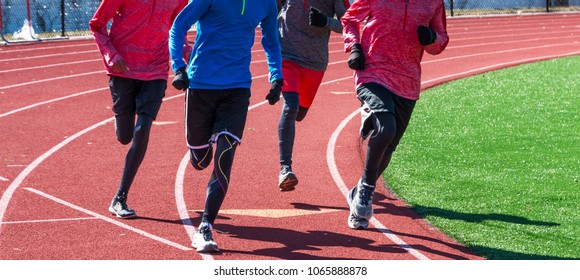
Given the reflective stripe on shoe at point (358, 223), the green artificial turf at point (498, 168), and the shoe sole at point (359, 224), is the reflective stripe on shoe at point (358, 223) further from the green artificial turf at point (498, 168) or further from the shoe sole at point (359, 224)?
the green artificial turf at point (498, 168)

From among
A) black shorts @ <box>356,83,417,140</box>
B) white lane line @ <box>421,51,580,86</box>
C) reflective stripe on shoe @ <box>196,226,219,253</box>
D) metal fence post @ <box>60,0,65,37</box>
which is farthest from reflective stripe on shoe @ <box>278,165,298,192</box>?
metal fence post @ <box>60,0,65,37</box>

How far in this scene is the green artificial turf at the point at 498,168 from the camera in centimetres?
802

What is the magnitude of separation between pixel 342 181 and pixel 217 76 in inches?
118

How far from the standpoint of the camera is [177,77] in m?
7.24

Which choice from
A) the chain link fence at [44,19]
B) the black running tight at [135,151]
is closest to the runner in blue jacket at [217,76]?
the black running tight at [135,151]

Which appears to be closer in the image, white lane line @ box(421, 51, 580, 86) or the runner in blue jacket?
the runner in blue jacket

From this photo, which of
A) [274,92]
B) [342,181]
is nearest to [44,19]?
[342,181]

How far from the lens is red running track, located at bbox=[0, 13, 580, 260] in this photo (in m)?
7.50

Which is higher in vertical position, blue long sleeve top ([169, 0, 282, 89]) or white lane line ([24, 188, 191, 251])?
blue long sleeve top ([169, 0, 282, 89])

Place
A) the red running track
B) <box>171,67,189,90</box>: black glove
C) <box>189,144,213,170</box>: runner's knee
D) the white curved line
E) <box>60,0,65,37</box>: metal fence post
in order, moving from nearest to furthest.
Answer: <box>171,67,189,90</box>: black glove → the red running track → <box>189,144,213,170</box>: runner's knee → the white curved line → <box>60,0,65,37</box>: metal fence post

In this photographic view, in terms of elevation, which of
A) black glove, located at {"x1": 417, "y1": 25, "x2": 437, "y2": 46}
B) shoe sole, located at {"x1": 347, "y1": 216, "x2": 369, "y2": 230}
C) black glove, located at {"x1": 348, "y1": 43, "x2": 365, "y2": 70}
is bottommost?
shoe sole, located at {"x1": 347, "y1": 216, "x2": 369, "y2": 230}

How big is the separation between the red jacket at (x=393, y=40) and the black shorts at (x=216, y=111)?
1053 mm

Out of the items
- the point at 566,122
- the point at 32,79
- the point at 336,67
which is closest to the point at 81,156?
the point at 566,122

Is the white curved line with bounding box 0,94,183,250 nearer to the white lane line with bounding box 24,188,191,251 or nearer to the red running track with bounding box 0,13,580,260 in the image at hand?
the red running track with bounding box 0,13,580,260
